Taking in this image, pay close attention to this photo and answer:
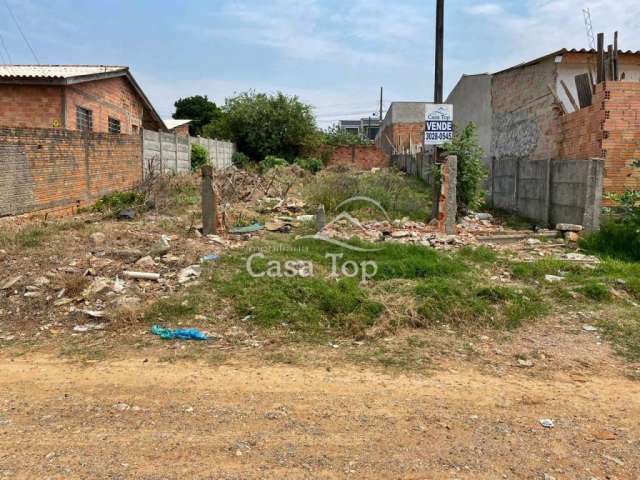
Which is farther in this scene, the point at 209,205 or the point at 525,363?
the point at 209,205

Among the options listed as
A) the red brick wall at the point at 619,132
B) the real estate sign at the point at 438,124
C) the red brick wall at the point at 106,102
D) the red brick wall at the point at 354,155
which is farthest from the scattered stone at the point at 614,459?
the red brick wall at the point at 354,155

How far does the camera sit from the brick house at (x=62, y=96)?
48.9ft

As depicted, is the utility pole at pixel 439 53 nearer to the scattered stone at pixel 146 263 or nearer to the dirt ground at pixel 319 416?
the scattered stone at pixel 146 263

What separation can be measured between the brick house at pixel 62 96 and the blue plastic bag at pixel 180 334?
40.8 feet

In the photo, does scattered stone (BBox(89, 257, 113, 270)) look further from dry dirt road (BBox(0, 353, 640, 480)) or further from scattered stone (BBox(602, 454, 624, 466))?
scattered stone (BBox(602, 454, 624, 466))

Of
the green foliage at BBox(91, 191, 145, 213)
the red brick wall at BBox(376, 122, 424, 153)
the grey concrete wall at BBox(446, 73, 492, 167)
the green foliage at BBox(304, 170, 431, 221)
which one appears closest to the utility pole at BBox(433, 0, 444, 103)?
the green foliage at BBox(304, 170, 431, 221)

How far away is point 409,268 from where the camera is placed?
629 cm

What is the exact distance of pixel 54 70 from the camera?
17.0 metres

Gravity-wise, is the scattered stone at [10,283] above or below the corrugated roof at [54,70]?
below

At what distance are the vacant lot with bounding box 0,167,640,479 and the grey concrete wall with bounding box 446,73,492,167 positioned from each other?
12.1 meters

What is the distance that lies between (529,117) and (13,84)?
50.0ft

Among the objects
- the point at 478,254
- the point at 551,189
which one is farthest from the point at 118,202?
the point at 551,189

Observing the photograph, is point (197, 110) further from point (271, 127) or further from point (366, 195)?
point (366, 195)

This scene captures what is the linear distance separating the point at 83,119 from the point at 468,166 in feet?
41.3
